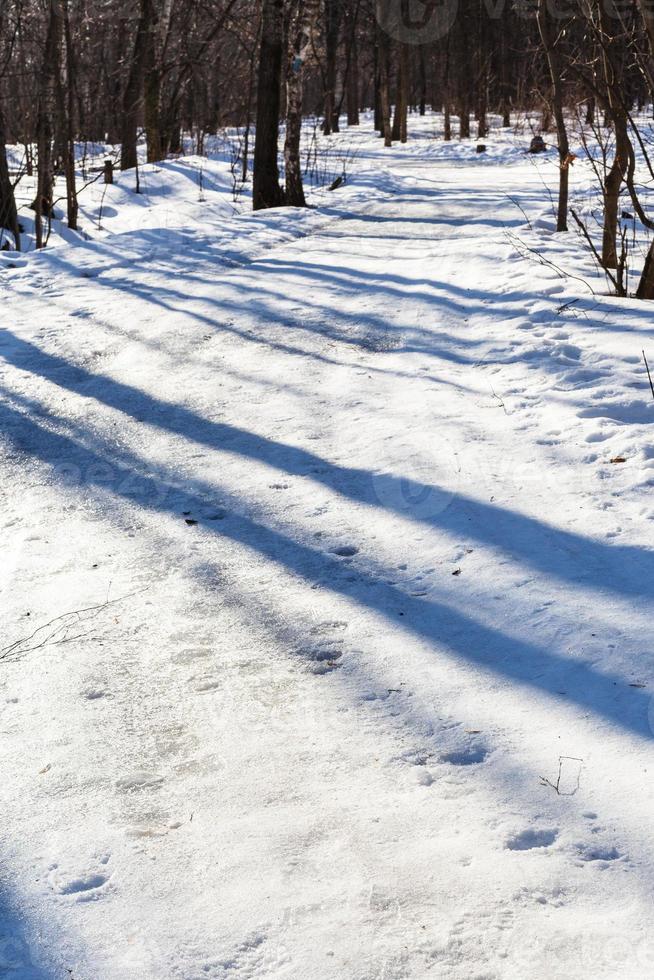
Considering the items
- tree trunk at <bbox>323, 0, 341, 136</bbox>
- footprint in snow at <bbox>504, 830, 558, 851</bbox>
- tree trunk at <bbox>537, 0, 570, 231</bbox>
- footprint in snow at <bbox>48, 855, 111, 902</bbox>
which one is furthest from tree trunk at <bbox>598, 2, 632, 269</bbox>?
tree trunk at <bbox>323, 0, 341, 136</bbox>

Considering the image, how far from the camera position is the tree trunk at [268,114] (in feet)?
37.6

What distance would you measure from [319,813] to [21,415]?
3.25 m

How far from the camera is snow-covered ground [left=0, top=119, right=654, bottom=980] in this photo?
181cm

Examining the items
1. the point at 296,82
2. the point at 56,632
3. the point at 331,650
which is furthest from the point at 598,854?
the point at 296,82

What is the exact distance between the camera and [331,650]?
269 cm

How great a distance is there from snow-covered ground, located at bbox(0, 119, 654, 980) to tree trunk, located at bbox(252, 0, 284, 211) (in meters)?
6.76

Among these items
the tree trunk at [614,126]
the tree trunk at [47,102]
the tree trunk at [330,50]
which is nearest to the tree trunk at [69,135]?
the tree trunk at [47,102]

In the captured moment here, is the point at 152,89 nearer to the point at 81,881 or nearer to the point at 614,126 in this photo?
the point at 614,126

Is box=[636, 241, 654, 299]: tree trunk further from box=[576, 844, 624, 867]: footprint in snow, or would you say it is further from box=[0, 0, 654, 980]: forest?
box=[576, 844, 624, 867]: footprint in snow

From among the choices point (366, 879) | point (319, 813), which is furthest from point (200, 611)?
point (366, 879)

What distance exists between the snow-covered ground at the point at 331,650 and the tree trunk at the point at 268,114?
22.2 feet

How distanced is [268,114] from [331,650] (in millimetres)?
10641

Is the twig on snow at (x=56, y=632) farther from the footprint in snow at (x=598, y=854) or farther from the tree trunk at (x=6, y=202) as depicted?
the tree trunk at (x=6, y=202)

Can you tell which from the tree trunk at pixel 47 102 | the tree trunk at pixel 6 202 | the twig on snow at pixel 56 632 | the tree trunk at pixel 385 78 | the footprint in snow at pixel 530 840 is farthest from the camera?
the tree trunk at pixel 385 78
